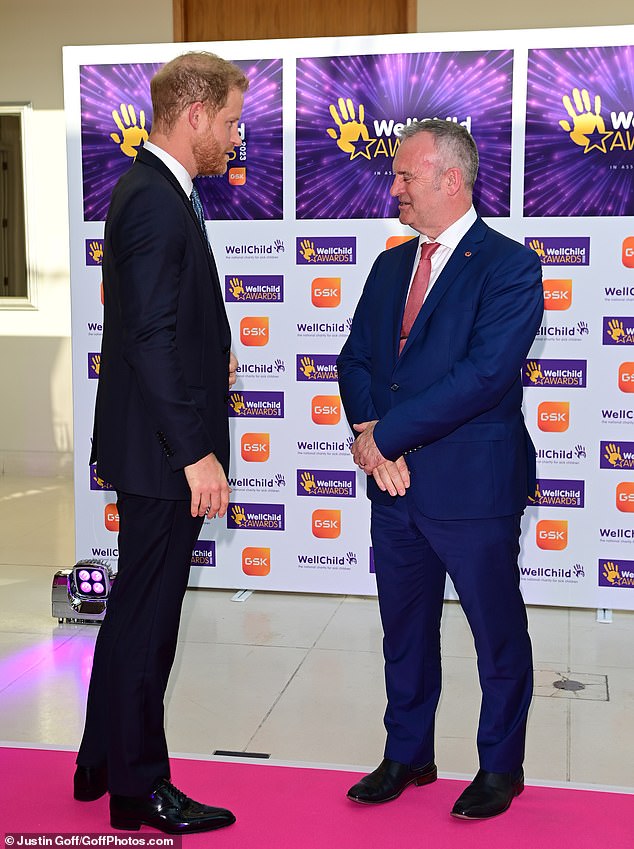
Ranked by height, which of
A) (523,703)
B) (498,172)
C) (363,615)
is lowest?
(363,615)

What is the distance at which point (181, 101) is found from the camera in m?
2.23

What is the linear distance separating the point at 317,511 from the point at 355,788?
2033 millimetres

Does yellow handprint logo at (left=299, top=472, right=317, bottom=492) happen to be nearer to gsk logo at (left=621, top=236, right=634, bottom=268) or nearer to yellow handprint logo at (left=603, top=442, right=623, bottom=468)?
yellow handprint logo at (left=603, top=442, right=623, bottom=468)

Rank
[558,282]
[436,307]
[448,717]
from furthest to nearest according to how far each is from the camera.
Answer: [558,282], [448,717], [436,307]

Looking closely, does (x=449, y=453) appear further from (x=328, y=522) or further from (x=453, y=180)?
(x=328, y=522)

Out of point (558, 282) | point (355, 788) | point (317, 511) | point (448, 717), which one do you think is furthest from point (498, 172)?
point (355, 788)

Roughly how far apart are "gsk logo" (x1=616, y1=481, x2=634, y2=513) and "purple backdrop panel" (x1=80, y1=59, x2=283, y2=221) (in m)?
1.82

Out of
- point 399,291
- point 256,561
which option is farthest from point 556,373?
point 399,291

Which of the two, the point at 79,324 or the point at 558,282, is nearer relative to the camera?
the point at 558,282

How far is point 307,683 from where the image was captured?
3615 millimetres

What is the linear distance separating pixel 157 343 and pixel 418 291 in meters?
0.73

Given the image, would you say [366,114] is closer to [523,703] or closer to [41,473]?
[523,703]

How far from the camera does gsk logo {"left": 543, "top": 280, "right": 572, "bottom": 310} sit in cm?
427

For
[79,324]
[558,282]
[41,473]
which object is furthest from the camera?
[41,473]
